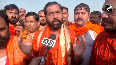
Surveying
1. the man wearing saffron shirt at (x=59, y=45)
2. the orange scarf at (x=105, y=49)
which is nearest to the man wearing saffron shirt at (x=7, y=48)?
the man wearing saffron shirt at (x=59, y=45)

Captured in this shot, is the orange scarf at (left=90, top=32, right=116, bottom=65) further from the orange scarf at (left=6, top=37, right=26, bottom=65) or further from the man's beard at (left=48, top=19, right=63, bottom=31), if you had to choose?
the orange scarf at (left=6, top=37, right=26, bottom=65)

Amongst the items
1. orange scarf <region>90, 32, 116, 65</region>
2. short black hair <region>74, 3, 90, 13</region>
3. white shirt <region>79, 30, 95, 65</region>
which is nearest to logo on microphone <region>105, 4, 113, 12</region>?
Answer: orange scarf <region>90, 32, 116, 65</region>

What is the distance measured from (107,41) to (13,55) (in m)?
1.25

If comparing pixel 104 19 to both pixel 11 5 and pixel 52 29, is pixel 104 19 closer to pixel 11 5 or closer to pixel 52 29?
pixel 52 29

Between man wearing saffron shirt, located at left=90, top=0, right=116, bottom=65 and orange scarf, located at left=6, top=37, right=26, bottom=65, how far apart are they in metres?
1.03

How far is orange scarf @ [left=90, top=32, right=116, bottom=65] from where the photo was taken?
1.75 meters

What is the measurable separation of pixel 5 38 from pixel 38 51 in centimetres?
72

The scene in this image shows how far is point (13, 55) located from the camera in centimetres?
192

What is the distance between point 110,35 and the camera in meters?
1.82

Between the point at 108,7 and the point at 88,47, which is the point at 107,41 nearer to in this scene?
the point at 108,7

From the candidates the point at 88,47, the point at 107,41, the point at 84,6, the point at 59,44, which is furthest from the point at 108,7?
the point at 84,6

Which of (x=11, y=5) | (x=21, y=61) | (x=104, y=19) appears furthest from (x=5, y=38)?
(x=11, y=5)

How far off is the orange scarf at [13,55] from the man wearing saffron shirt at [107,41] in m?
1.03

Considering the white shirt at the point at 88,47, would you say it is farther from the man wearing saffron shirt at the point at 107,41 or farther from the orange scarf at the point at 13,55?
→ the orange scarf at the point at 13,55
